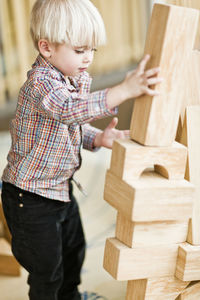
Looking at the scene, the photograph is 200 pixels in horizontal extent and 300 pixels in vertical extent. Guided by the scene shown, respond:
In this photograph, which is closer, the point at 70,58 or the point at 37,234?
the point at 70,58

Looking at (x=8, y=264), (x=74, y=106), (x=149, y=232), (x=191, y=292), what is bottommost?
(x=8, y=264)

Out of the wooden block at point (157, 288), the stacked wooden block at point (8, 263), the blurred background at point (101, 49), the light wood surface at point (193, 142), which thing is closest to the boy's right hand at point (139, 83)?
the light wood surface at point (193, 142)

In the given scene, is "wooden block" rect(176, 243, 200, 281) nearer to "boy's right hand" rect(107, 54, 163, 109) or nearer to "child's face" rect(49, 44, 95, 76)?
"boy's right hand" rect(107, 54, 163, 109)

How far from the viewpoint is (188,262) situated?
80cm

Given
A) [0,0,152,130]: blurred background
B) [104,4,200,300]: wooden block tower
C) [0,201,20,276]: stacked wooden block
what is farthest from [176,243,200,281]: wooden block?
[0,0,152,130]: blurred background

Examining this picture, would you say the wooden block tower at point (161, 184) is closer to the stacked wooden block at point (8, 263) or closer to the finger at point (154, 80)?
the finger at point (154, 80)

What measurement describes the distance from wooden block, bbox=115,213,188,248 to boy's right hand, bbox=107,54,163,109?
22 centimetres

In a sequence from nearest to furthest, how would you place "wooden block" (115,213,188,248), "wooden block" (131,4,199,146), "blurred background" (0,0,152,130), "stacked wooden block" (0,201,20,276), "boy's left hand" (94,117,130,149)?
"wooden block" (131,4,199,146), "wooden block" (115,213,188,248), "boy's left hand" (94,117,130,149), "stacked wooden block" (0,201,20,276), "blurred background" (0,0,152,130)

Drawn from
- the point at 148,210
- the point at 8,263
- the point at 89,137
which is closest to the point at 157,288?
the point at 148,210

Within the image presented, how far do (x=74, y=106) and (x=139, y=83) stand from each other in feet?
0.43

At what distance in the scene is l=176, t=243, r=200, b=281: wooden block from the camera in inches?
31.2

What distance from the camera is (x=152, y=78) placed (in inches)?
27.3

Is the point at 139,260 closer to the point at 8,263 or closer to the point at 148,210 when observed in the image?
the point at 148,210

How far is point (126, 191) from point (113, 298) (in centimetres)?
72
